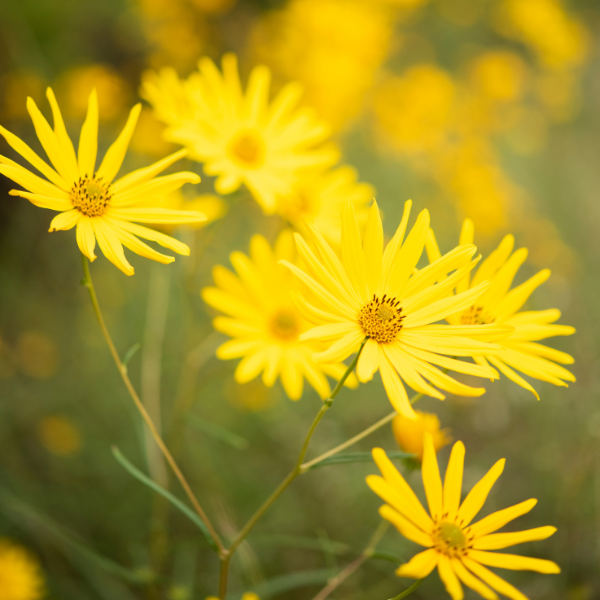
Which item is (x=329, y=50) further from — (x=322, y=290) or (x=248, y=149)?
(x=322, y=290)

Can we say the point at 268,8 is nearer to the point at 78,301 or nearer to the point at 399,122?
the point at 399,122

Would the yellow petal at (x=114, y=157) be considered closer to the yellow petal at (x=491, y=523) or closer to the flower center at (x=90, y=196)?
the flower center at (x=90, y=196)

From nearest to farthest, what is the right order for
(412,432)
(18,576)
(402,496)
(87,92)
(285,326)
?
1. (402,496)
2. (412,432)
3. (285,326)
4. (18,576)
5. (87,92)

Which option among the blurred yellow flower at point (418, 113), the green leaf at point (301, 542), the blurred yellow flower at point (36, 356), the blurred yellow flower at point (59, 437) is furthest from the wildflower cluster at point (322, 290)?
the blurred yellow flower at point (418, 113)

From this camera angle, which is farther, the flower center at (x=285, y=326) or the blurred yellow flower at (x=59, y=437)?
the blurred yellow flower at (x=59, y=437)

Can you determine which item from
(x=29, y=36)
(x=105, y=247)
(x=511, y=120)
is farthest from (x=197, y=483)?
(x=511, y=120)

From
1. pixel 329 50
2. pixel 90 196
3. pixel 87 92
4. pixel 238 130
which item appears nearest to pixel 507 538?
pixel 90 196
